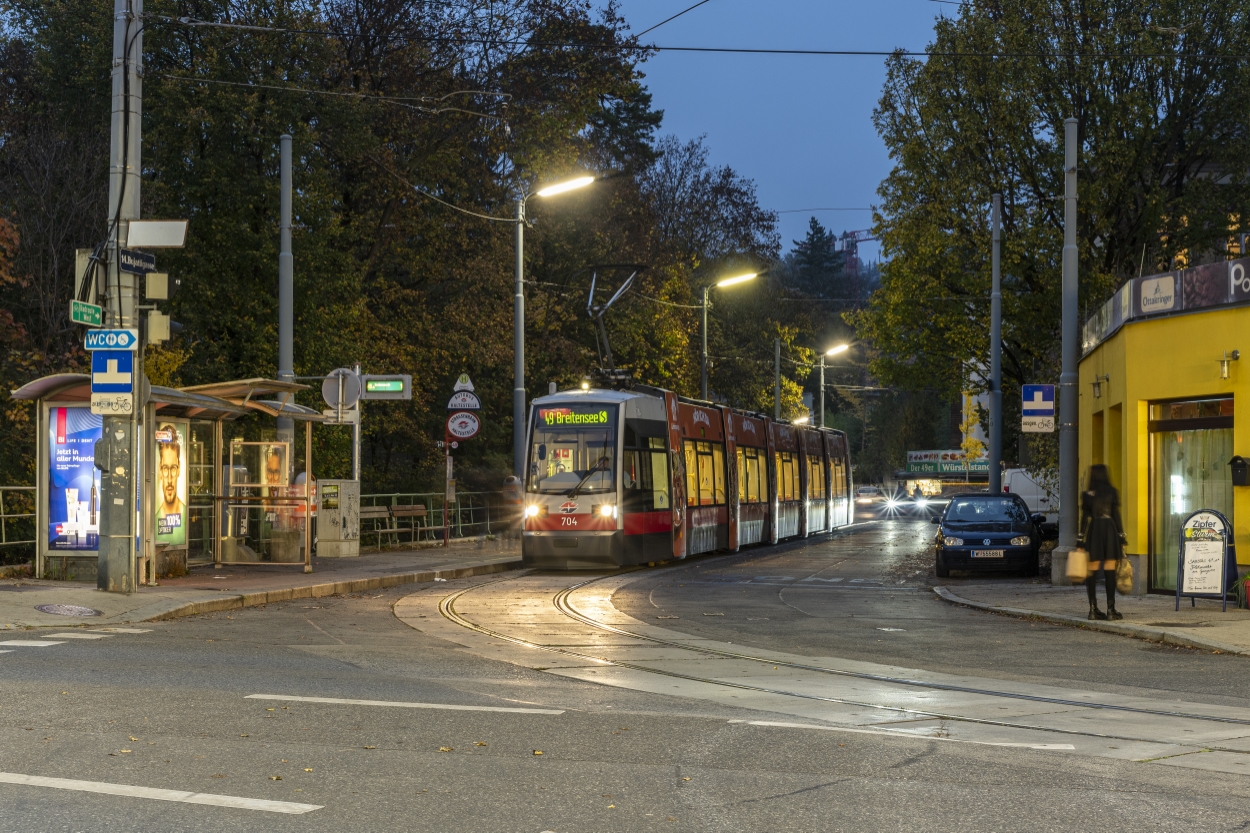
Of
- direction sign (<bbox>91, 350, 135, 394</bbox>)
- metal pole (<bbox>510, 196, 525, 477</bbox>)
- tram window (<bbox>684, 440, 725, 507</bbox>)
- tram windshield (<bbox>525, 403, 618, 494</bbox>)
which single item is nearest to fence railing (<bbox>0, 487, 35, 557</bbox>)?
direction sign (<bbox>91, 350, 135, 394</bbox>)

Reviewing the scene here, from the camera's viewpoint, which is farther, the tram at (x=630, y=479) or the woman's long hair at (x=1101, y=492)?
the tram at (x=630, y=479)

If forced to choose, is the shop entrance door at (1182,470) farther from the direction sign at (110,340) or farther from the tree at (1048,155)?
the tree at (1048,155)

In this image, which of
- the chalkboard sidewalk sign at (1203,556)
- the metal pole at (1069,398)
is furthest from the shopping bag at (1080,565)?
the metal pole at (1069,398)

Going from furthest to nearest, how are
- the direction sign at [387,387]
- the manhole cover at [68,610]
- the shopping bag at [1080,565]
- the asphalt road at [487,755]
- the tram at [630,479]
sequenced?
the direction sign at [387,387] → the tram at [630,479] → the shopping bag at [1080,565] → the manhole cover at [68,610] → the asphalt road at [487,755]

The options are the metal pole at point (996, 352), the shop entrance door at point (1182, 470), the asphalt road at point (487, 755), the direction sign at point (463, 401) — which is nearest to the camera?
the asphalt road at point (487, 755)

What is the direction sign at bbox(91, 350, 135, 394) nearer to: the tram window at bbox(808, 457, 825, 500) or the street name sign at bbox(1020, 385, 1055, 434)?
A: the street name sign at bbox(1020, 385, 1055, 434)

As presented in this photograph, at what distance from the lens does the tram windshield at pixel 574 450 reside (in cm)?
2580

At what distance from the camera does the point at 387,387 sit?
2720 centimetres

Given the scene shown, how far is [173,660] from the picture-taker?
39.9ft

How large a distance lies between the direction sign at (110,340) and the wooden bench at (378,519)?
12.5 m

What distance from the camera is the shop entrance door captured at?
63.4ft

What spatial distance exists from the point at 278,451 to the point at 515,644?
36.3 feet

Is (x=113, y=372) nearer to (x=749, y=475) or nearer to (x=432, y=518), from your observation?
(x=432, y=518)

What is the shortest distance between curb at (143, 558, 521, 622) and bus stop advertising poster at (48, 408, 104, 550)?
269cm
